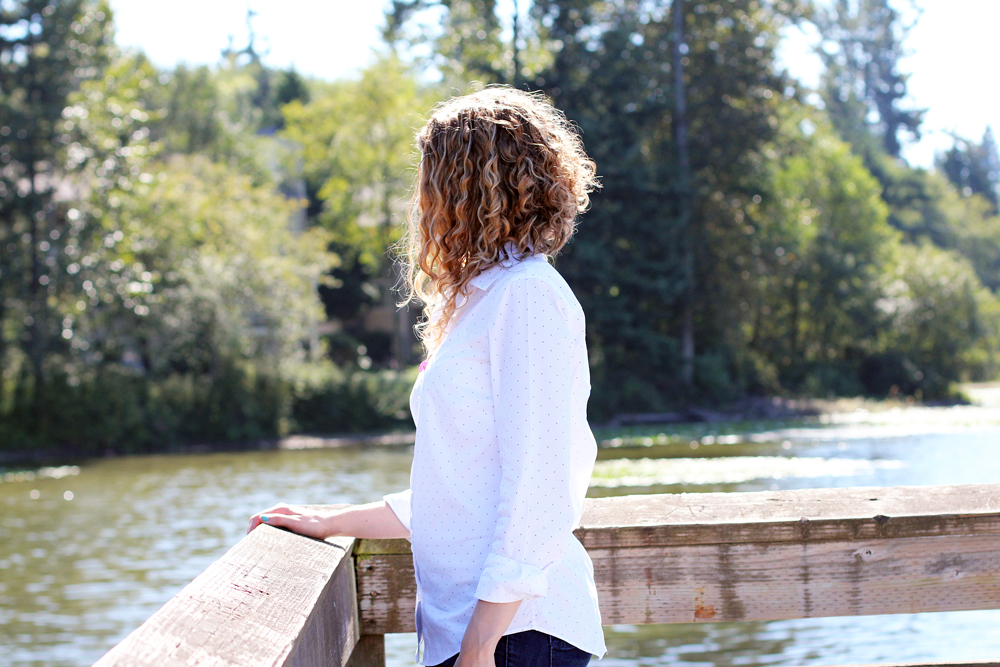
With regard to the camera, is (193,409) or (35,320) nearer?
(35,320)

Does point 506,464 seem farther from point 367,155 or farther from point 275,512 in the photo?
point 367,155

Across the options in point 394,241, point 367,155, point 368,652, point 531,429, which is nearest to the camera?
point 531,429

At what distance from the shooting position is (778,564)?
6.66ft

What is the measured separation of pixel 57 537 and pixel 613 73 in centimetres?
2129

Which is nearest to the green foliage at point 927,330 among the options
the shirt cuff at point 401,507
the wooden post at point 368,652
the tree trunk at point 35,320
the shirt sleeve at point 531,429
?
the tree trunk at point 35,320

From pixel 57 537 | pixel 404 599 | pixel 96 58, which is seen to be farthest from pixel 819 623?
pixel 96 58

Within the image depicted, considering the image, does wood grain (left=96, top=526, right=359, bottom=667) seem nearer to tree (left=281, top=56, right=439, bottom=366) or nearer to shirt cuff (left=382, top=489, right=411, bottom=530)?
shirt cuff (left=382, top=489, right=411, bottom=530)

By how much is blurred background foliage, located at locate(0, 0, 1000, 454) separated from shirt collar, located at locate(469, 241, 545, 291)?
863 inches

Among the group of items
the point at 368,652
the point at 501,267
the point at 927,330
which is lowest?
the point at 927,330

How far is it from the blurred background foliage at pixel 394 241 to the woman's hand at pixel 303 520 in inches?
852

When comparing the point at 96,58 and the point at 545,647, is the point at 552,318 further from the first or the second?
the point at 96,58

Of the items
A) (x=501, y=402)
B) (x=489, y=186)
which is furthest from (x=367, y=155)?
(x=501, y=402)

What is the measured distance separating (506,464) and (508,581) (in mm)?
183

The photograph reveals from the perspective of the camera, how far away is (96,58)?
2695 centimetres
